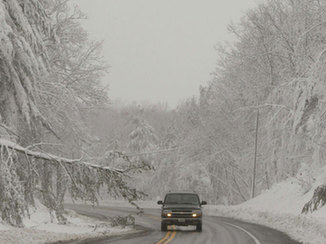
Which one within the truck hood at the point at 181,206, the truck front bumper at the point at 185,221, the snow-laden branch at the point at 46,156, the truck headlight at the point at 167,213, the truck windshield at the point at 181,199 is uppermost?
the snow-laden branch at the point at 46,156

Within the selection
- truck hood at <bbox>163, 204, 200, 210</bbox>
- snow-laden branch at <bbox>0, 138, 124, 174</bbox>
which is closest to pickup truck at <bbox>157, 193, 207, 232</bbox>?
truck hood at <bbox>163, 204, 200, 210</bbox>

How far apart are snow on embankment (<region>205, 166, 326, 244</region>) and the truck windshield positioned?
4103mm

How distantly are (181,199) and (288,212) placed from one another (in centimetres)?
801

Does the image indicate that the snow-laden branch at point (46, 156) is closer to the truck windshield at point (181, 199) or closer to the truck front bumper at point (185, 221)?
the truck front bumper at point (185, 221)

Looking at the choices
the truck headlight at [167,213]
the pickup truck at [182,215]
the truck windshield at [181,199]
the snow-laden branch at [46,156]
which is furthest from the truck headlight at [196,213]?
the snow-laden branch at [46,156]

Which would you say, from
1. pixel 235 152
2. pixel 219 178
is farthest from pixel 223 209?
pixel 219 178

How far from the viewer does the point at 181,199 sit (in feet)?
69.7

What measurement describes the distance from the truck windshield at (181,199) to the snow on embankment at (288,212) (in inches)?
162

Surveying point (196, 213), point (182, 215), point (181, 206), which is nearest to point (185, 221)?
point (182, 215)

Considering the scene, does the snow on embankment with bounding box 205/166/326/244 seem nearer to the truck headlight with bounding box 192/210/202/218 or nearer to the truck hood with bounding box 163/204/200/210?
the truck headlight with bounding box 192/210/202/218

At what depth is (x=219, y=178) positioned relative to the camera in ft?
165

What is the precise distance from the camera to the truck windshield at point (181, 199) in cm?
2100

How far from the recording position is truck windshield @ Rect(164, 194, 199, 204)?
21000 mm

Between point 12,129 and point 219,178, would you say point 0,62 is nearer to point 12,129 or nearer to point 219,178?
point 12,129
